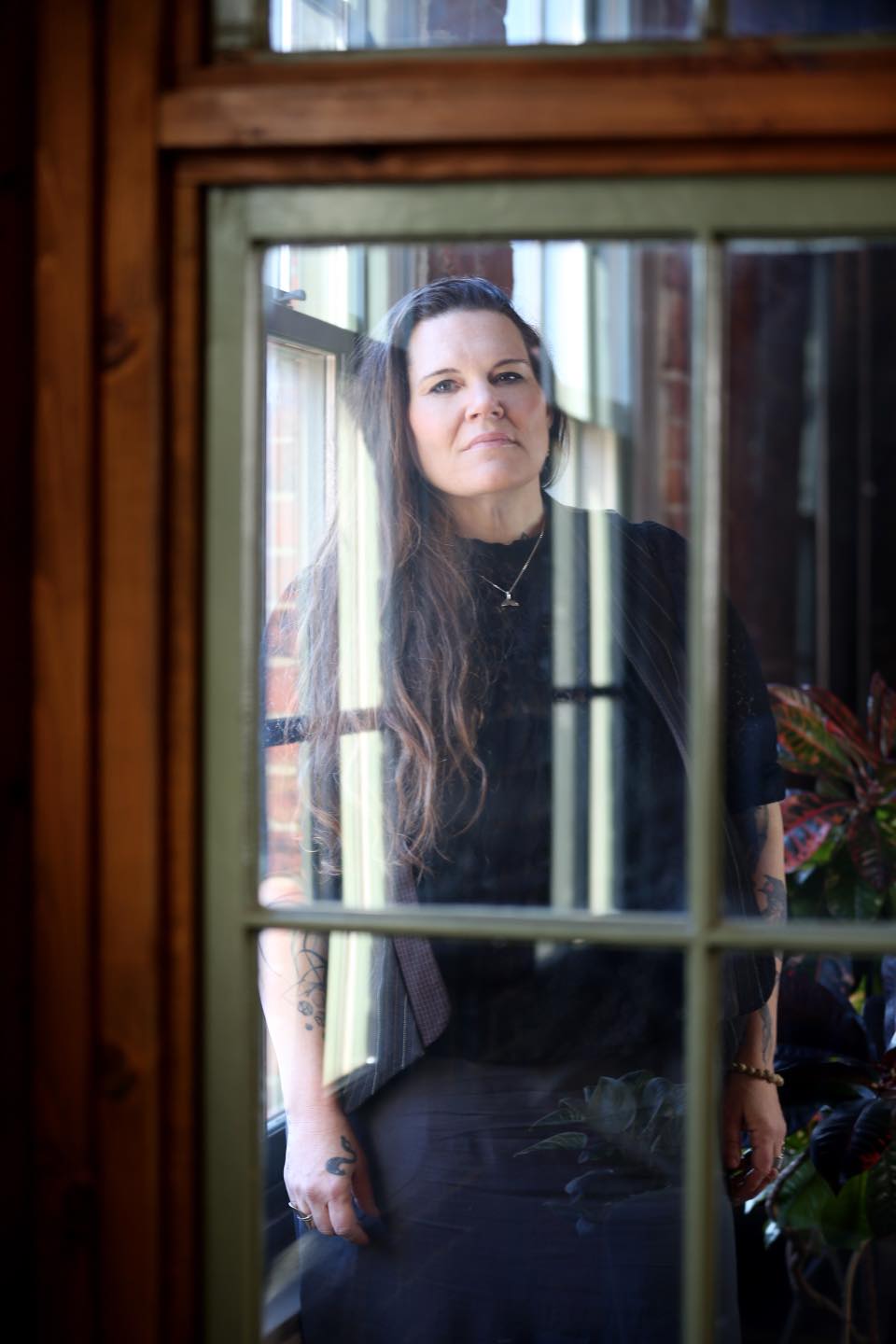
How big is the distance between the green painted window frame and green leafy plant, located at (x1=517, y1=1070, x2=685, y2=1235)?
1051 millimetres

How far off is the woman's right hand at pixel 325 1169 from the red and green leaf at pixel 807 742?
1008 millimetres

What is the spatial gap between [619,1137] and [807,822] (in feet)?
2.13

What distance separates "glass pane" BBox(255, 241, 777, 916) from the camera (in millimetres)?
2057

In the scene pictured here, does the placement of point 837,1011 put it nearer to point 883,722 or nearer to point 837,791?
point 837,791

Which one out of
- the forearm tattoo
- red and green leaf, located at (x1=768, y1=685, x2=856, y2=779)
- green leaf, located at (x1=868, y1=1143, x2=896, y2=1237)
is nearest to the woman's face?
red and green leaf, located at (x1=768, y1=685, x2=856, y2=779)

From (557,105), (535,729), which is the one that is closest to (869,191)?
(557,105)

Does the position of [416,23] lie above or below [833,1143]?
above

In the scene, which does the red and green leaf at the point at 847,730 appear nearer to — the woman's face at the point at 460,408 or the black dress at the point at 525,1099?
the black dress at the point at 525,1099

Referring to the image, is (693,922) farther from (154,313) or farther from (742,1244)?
(742,1244)

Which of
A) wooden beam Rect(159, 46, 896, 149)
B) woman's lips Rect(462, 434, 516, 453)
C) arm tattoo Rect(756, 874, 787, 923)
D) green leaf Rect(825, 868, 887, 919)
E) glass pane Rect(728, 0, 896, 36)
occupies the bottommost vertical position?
green leaf Rect(825, 868, 887, 919)

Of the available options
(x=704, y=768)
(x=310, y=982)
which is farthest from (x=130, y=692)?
(x=310, y=982)

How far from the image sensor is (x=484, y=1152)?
2035 millimetres

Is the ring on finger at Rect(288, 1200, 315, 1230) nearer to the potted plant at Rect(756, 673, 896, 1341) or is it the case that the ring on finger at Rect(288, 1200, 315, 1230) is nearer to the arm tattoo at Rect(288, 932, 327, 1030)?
the arm tattoo at Rect(288, 932, 327, 1030)

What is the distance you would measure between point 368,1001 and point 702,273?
132 cm
